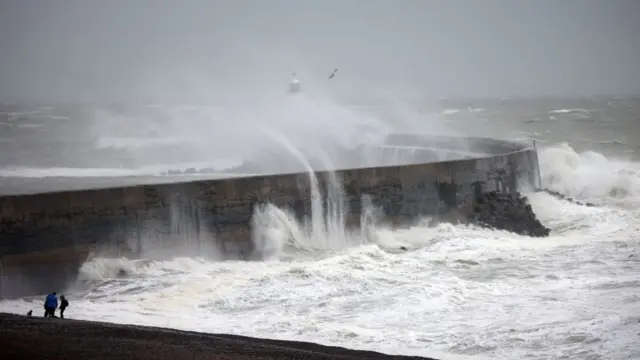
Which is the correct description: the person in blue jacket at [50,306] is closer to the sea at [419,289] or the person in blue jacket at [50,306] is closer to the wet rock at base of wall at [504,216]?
the sea at [419,289]

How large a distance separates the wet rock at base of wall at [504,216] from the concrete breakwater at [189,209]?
0.17 meters

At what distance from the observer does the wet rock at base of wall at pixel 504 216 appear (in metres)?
13.2

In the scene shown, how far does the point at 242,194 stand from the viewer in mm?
11156

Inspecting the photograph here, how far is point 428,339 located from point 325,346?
1.10 meters

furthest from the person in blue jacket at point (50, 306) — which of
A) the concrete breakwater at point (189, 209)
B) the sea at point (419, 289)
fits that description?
the concrete breakwater at point (189, 209)

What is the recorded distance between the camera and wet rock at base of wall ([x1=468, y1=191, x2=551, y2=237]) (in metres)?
13.2

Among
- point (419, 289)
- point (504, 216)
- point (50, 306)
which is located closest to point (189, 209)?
point (50, 306)

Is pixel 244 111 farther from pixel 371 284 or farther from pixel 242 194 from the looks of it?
pixel 371 284

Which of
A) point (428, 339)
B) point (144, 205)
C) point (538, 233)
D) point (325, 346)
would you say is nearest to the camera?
point (325, 346)

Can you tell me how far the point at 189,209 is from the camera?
10.7m

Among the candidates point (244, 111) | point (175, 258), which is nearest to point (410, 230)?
point (175, 258)

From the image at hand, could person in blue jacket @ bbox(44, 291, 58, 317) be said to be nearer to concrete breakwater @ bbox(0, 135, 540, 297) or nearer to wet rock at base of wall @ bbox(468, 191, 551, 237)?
concrete breakwater @ bbox(0, 135, 540, 297)

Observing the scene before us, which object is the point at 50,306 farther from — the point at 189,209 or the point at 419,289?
the point at 419,289

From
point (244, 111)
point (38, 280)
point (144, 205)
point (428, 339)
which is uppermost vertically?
point (244, 111)
